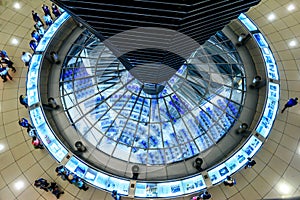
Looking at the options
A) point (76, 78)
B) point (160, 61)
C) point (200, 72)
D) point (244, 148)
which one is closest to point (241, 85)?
point (200, 72)

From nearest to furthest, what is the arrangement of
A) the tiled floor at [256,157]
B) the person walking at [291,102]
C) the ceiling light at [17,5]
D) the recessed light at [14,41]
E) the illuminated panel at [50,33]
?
the tiled floor at [256,157], the person walking at [291,102], the illuminated panel at [50,33], the recessed light at [14,41], the ceiling light at [17,5]

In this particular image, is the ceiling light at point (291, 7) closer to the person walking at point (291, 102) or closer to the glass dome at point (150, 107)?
the glass dome at point (150, 107)

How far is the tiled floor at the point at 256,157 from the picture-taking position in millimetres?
14953

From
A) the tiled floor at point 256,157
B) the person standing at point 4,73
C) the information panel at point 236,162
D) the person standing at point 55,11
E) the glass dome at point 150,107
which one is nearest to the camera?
the information panel at point 236,162

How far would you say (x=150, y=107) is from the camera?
17734mm

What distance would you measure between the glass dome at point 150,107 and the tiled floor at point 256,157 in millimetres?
3167

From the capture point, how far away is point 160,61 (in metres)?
14.4

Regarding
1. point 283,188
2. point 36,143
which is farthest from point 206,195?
point 36,143

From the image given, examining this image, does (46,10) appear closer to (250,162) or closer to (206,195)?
(206,195)

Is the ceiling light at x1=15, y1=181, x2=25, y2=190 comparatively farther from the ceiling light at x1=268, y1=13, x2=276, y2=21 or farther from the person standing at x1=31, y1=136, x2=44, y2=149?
the ceiling light at x1=268, y1=13, x2=276, y2=21

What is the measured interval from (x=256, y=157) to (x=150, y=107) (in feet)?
27.8

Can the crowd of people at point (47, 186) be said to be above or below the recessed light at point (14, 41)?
below

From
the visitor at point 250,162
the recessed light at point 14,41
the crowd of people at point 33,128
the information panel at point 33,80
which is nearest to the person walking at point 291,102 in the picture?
the crowd of people at point 33,128

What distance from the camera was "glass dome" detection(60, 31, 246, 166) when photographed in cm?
1689
